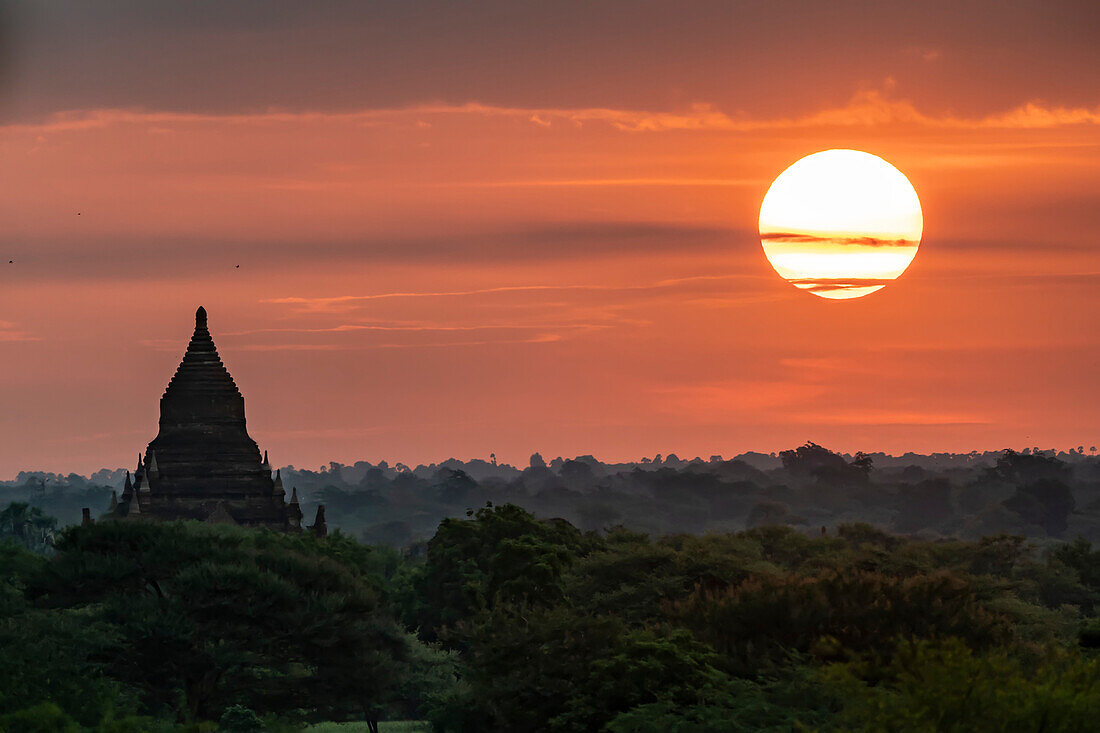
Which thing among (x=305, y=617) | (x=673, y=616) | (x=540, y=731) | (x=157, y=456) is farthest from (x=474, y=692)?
(x=157, y=456)

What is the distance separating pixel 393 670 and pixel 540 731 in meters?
19.1

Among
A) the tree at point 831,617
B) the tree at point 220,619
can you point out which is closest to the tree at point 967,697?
the tree at point 831,617

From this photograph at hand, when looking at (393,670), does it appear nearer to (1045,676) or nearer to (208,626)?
(208,626)

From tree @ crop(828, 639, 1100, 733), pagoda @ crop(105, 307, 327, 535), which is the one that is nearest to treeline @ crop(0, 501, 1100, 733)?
tree @ crop(828, 639, 1100, 733)

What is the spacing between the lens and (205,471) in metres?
126

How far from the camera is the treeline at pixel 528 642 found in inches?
1879

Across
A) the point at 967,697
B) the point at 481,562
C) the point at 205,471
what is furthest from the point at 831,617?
the point at 205,471

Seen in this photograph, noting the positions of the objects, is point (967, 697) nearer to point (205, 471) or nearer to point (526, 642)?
point (526, 642)

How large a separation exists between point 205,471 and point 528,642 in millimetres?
72906

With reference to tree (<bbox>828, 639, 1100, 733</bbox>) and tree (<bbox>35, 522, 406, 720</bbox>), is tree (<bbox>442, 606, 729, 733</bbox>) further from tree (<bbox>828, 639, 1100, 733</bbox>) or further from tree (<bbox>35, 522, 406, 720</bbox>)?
tree (<bbox>35, 522, 406, 720</bbox>)

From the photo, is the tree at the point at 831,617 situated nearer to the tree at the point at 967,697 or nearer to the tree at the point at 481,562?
the tree at the point at 967,697

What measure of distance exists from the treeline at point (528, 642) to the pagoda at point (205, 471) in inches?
1085

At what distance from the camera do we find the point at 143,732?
179ft

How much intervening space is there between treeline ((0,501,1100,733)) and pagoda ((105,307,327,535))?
2756 cm
